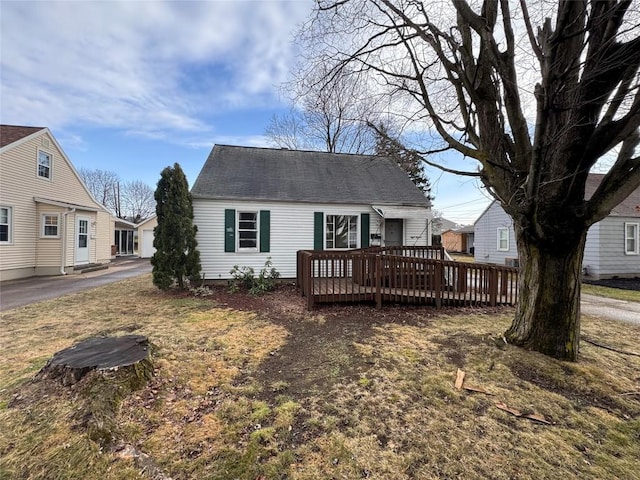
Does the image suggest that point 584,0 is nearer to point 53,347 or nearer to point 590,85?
point 590,85

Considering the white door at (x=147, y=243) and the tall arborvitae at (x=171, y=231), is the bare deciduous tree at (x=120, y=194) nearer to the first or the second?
the white door at (x=147, y=243)

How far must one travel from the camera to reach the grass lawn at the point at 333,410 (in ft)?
7.12

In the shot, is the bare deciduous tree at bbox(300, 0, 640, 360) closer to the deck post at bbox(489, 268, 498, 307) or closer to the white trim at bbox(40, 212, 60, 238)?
the deck post at bbox(489, 268, 498, 307)

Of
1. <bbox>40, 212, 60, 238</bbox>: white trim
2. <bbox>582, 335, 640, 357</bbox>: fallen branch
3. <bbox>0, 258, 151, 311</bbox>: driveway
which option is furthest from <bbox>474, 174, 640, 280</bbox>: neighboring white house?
<bbox>40, 212, 60, 238</bbox>: white trim

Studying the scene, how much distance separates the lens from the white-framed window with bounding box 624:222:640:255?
14.0 m

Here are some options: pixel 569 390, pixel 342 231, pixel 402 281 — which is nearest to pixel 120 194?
pixel 342 231

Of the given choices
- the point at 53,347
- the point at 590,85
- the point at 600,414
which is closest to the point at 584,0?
the point at 590,85

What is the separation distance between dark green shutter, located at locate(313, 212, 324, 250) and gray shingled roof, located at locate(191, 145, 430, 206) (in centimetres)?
58

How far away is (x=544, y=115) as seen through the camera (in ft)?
10.1

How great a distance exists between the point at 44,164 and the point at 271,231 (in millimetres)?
11146

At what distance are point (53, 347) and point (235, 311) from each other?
3.27m

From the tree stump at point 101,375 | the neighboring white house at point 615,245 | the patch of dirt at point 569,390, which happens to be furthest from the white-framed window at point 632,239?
the tree stump at point 101,375

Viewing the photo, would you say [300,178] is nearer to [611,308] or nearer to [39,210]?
[611,308]

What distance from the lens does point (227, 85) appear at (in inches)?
472
